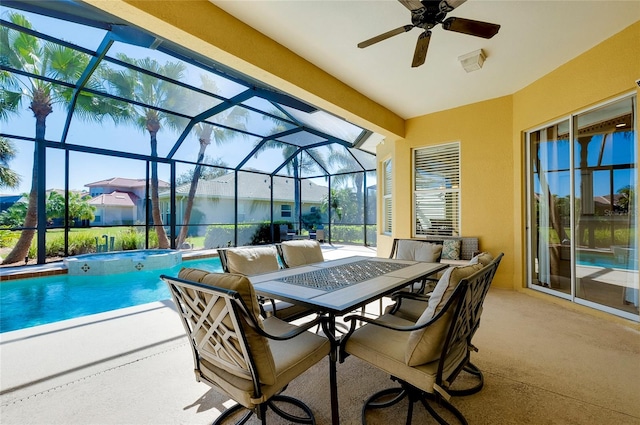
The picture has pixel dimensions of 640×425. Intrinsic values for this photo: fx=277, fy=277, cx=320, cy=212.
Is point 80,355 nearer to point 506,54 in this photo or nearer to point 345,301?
point 345,301

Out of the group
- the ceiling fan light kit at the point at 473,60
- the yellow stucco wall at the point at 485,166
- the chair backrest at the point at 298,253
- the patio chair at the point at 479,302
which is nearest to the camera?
the patio chair at the point at 479,302

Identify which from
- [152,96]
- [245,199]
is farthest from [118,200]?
[245,199]

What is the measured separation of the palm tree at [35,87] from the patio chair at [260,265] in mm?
6324

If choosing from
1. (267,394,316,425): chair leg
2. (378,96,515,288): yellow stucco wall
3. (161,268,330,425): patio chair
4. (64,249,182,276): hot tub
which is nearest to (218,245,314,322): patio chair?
(267,394,316,425): chair leg

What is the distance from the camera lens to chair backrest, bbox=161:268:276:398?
1155 millimetres

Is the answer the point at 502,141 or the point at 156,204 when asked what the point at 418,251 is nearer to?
the point at 502,141

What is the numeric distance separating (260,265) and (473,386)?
1.93 meters

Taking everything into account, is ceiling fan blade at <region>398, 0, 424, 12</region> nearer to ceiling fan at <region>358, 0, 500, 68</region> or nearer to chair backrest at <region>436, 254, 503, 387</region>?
ceiling fan at <region>358, 0, 500, 68</region>

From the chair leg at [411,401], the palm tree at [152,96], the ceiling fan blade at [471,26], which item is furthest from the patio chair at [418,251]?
the palm tree at [152,96]

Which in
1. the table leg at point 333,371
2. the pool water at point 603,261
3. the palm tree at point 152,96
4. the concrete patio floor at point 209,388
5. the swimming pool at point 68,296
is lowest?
the swimming pool at point 68,296

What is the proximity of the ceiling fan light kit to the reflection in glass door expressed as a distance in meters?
1.44

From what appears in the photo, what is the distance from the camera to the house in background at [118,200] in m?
7.43

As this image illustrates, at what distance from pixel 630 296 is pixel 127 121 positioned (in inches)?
405

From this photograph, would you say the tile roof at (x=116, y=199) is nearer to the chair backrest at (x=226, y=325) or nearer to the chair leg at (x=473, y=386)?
the chair backrest at (x=226, y=325)
